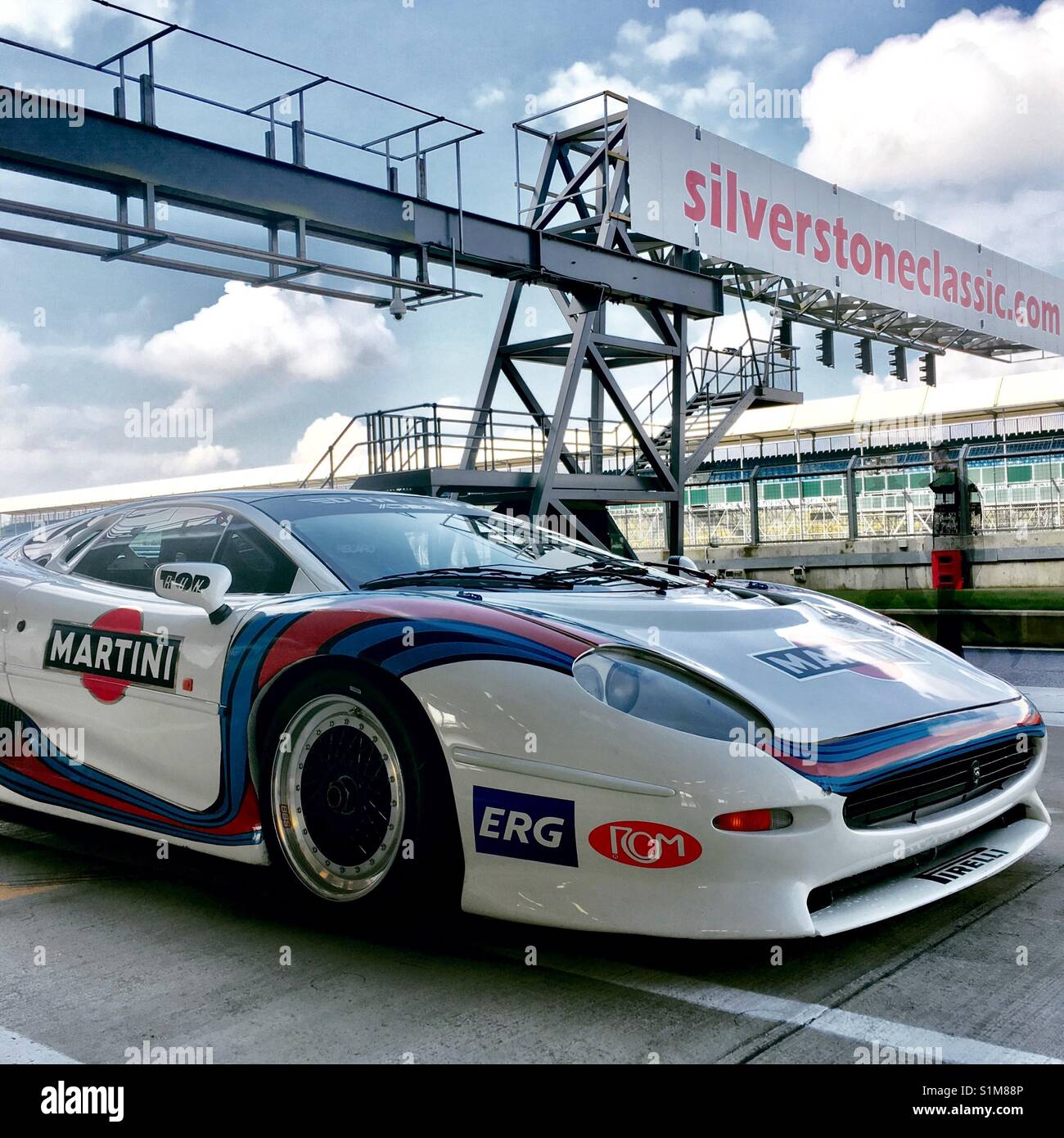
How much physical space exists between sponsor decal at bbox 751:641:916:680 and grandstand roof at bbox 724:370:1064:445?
3576cm

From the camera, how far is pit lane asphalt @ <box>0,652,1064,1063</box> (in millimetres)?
2447

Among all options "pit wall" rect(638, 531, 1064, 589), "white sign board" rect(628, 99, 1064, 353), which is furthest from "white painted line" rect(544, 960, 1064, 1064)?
"white sign board" rect(628, 99, 1064, 353)

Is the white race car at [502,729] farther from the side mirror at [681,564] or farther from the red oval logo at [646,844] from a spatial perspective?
the side mirror at [681,564]

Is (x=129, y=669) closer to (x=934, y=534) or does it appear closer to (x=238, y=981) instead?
(x=238, y=981)

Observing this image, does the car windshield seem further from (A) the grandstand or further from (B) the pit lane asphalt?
(A) the grandstand

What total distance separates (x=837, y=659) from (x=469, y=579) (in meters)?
1.13

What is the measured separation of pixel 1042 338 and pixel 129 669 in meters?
28.6

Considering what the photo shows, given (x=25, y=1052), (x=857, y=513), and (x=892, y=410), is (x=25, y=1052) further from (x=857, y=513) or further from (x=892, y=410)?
(x=892, y=410)

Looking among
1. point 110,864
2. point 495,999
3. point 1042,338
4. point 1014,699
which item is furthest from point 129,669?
point 1042,338

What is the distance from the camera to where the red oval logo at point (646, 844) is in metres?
2.62

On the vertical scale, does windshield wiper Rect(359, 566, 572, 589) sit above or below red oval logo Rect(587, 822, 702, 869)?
above

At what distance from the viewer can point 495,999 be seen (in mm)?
2705

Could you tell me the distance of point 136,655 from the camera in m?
3.69

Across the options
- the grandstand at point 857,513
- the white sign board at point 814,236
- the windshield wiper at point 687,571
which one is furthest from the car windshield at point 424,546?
the white sign board at point 814,236
